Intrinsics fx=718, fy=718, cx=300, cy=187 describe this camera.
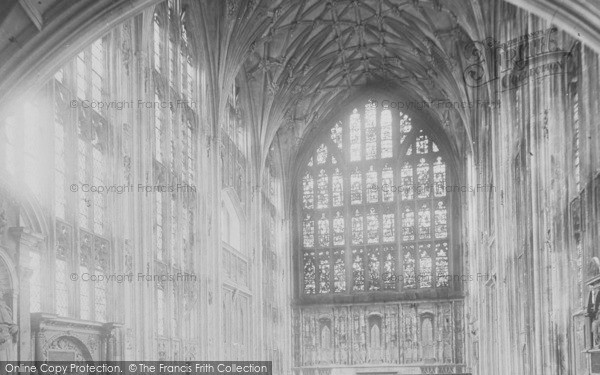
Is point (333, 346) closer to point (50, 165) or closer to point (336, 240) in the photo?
point (336, 240)

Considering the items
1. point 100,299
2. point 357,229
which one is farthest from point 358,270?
point 100,299

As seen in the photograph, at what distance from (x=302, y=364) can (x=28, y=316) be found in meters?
25.6

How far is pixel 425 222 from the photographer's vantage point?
1508 inches

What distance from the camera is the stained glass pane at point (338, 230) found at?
39.2 m

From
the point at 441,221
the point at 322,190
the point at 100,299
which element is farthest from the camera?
the point at 322,190

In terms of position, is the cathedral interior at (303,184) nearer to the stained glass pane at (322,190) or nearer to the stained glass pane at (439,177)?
the stained glass pane at (322,190)

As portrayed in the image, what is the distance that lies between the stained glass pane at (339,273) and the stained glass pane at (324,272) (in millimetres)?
330

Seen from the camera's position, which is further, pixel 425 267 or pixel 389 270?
pixel 389 270

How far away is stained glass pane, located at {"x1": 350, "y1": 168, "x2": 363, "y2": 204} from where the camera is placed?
39.2 m

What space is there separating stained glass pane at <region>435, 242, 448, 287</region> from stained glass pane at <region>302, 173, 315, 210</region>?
7209 millimetres

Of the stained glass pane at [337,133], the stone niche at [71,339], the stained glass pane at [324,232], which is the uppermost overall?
the stained glass pane at [337,133]

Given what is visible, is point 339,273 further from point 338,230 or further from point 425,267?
point 425,267

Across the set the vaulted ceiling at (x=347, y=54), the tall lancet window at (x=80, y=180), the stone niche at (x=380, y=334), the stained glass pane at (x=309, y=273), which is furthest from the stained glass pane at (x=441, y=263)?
the tall lancet window at (x=80, y=180)

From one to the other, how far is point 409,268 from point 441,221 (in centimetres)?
302
